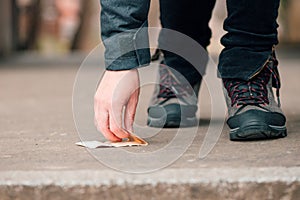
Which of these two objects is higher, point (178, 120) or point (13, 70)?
point (178, 120)

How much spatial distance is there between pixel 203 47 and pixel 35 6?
8.02m

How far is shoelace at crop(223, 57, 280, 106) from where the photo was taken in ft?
5.34

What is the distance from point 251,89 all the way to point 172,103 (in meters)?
0.28

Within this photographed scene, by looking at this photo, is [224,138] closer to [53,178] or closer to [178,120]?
[178,120]

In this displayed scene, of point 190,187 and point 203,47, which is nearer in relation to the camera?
point 190,187

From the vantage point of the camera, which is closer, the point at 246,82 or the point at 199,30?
the point at 246,82

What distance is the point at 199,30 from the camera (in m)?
1.94

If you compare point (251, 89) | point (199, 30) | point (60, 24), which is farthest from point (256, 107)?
point (60, 24)

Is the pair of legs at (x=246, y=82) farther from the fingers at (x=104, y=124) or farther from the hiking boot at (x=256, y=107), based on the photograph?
the fingers at (x=104, y=124)

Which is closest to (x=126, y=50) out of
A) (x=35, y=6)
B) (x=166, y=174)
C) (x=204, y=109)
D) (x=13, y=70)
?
(x=166, y=174)

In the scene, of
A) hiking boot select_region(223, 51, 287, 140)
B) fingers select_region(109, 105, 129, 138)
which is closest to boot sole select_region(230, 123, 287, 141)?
hiking boot select_region(223, 51, 287, 140)

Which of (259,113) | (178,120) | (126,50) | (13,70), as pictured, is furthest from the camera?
→ (13,70)

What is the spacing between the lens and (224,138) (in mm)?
1605

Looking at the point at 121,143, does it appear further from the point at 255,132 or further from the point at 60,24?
the point at 60,24
